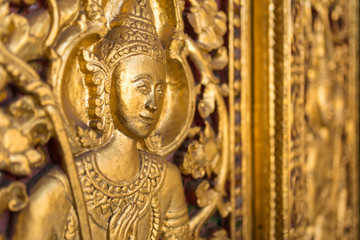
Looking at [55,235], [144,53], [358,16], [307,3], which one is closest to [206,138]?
[144,53]

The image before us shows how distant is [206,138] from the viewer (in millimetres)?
795

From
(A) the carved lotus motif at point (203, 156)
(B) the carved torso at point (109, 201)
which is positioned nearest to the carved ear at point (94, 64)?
(B) the carved torso at point (109, 201)

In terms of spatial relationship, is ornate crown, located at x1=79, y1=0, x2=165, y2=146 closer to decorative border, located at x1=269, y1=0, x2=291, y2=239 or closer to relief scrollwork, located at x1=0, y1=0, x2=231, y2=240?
relief scrollwork, located at x1=0, y1=0, x2=231, y2=240

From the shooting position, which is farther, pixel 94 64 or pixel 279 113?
pixel 279 113

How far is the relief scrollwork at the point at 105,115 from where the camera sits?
478mm

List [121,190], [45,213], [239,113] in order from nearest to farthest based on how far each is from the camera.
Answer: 1. [45,213]
2. [121,190]
3. [239,113]

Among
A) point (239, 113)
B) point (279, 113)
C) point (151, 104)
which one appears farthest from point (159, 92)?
point (279, 113)

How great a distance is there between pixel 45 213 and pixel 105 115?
0.56ft

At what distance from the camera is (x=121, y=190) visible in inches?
23.5

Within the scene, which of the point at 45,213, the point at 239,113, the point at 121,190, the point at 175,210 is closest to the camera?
the point at 45,213

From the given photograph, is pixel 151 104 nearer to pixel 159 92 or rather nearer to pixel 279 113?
pixel 159 92

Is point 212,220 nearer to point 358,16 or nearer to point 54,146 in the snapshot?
point 54,146

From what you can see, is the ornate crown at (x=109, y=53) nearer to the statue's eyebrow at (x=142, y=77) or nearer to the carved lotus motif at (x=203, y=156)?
the statue's eyebrow at (x=142, y=77)

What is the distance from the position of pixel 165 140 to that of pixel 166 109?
62mm
